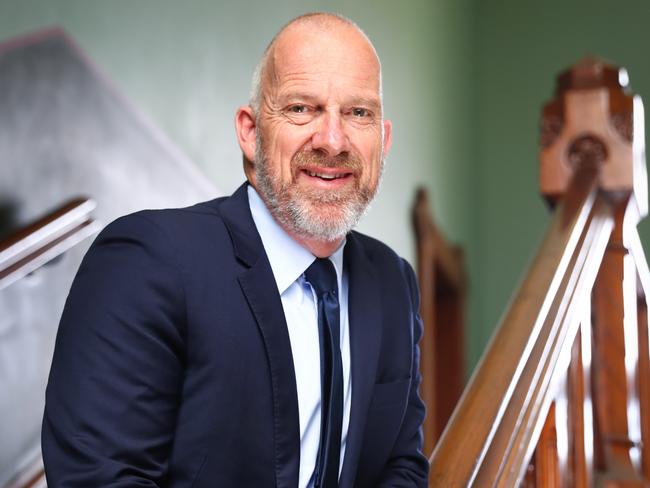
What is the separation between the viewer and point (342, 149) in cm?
155

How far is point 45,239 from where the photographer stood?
7.77ft

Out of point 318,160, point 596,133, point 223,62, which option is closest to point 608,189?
point 596,133

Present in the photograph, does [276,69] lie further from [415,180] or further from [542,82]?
[542,82]

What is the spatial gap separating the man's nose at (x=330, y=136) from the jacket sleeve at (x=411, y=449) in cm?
45

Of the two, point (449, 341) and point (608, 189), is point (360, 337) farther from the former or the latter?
point (449, 341)

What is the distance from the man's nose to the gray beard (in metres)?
0.09

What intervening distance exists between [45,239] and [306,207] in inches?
42.5

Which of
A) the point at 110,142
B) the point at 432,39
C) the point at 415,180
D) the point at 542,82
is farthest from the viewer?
the point at 542,82

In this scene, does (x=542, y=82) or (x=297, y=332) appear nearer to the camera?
(x=297, y=332)

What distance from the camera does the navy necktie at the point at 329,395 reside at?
1548 mm

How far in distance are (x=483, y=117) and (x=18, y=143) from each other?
5855 mm

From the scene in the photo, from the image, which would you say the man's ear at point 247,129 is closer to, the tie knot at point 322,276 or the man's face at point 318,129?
the man's face at point 318,129

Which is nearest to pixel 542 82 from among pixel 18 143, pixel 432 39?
pixel 432 39

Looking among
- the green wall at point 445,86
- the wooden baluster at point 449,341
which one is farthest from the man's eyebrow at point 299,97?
the wooden baluster at point 449,341
